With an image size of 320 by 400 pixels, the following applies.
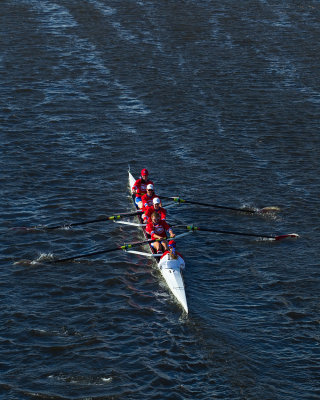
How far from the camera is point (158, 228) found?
3008 centimetres

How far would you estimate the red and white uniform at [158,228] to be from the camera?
2998 centimetres

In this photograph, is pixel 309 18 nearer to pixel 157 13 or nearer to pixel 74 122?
pixel 157 13

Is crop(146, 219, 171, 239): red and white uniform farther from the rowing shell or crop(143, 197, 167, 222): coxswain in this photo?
the rowing shell

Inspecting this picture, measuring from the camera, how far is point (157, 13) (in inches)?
2692

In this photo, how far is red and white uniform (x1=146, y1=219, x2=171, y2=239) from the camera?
29984mm

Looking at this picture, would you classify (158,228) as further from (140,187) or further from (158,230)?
(140,187)

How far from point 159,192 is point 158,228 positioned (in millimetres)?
5794

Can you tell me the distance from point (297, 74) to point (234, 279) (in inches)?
1136

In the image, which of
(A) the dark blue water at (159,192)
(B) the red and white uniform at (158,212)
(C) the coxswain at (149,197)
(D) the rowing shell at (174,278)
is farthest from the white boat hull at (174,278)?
(C) the coxswain at (149,197)

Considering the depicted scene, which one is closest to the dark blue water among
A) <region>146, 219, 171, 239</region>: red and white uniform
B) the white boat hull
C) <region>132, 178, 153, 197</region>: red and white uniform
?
the white boat hull

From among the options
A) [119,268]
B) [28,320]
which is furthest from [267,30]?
[28,320]

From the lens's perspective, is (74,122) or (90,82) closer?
(74,122)

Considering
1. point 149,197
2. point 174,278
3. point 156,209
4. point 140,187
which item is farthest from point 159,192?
point 174,278

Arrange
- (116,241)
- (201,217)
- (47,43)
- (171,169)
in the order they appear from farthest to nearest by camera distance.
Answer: (47,43)
(171,169)
(201,217)
(116,241)
